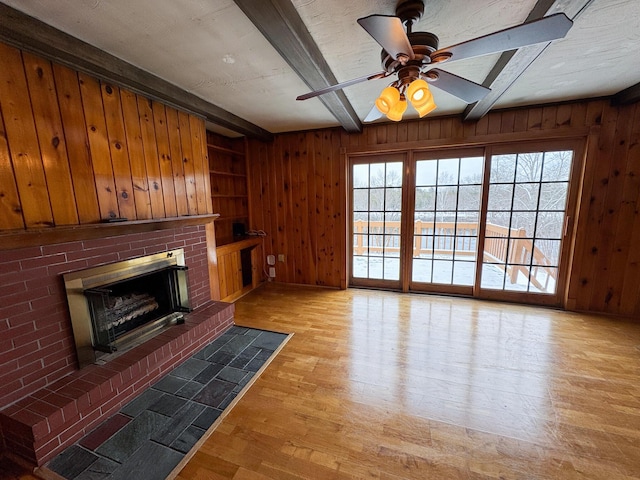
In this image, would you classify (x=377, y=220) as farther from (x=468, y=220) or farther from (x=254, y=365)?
(x=254, y=365)

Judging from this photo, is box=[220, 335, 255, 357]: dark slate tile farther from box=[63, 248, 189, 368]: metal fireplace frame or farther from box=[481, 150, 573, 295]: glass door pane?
box=[481, 150, 573, 295]: glass door pane

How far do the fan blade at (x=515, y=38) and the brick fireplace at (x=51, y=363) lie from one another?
245 centimetres

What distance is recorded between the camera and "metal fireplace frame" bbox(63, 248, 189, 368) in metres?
1.68

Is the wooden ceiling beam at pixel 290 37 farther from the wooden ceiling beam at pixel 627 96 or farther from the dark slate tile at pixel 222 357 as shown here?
the wooden ceiling beam at pixel 627 96

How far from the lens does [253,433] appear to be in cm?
154

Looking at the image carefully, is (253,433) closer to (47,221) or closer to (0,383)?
(0,383)

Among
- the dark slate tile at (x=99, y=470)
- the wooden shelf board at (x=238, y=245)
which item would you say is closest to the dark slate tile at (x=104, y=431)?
the dark slate tile at (x=99, y=470)

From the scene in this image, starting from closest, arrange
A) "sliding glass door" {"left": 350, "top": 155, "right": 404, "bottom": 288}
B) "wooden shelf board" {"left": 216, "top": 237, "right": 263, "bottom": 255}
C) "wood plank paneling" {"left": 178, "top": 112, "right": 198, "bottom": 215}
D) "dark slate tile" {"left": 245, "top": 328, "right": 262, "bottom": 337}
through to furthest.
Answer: "wood plank paneling" {"left": 178, "top": 112, "right": 198, "bottom": 215} → "dark slate tile" {"left": 245, "top": 328, "right": 262, "bottom": 337} → "wooden shelf board" {"left": 216, "top": 237, "right": 263, "bottom": 255} → "sliding glass door" {"left": 350, "top": 155, "right": 404, "bottom": 288}

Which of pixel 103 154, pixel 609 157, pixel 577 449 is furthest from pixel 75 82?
pixel 609 157

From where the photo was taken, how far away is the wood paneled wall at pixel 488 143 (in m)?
2.71

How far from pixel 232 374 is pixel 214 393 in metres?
0.21

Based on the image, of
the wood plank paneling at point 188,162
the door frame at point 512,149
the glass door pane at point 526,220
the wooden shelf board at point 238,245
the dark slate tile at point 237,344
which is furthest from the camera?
the wooden shelf board at point 238,245

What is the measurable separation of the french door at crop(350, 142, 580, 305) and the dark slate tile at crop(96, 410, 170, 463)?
2.91 metres

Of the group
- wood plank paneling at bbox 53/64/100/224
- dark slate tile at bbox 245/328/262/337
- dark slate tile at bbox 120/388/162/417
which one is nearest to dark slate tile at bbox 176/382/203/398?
dark slate tile at bbox 120/388/162/417
